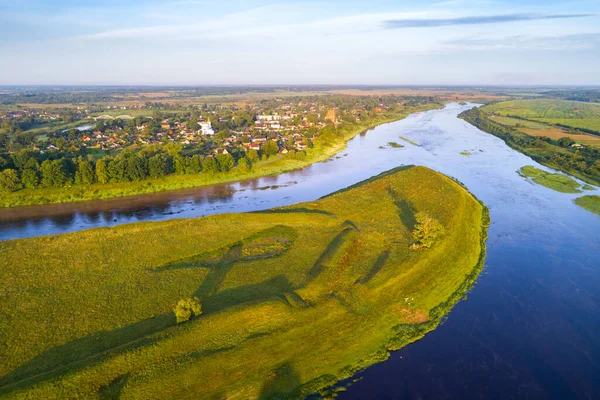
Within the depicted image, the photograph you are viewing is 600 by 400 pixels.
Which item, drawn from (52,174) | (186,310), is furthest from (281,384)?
(52,174)

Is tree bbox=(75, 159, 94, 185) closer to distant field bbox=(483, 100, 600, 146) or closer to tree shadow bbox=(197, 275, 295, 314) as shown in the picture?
tree shadow bbox=(197, 275, 295, 314)

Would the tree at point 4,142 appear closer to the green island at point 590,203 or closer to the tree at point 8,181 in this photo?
the tree at point 8,181

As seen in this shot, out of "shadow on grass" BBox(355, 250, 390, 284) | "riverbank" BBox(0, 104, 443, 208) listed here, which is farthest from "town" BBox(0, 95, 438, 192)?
"shadow on grass" BBox(355, 250, 390, 284)

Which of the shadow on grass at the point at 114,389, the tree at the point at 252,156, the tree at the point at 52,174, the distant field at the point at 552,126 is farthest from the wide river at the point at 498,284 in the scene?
the distant field at the point at 552,126

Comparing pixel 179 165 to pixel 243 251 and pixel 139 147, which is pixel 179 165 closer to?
pixel 139 147

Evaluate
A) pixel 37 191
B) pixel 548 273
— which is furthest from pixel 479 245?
pixel 37 191

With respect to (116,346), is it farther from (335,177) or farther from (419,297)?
(335,177)
